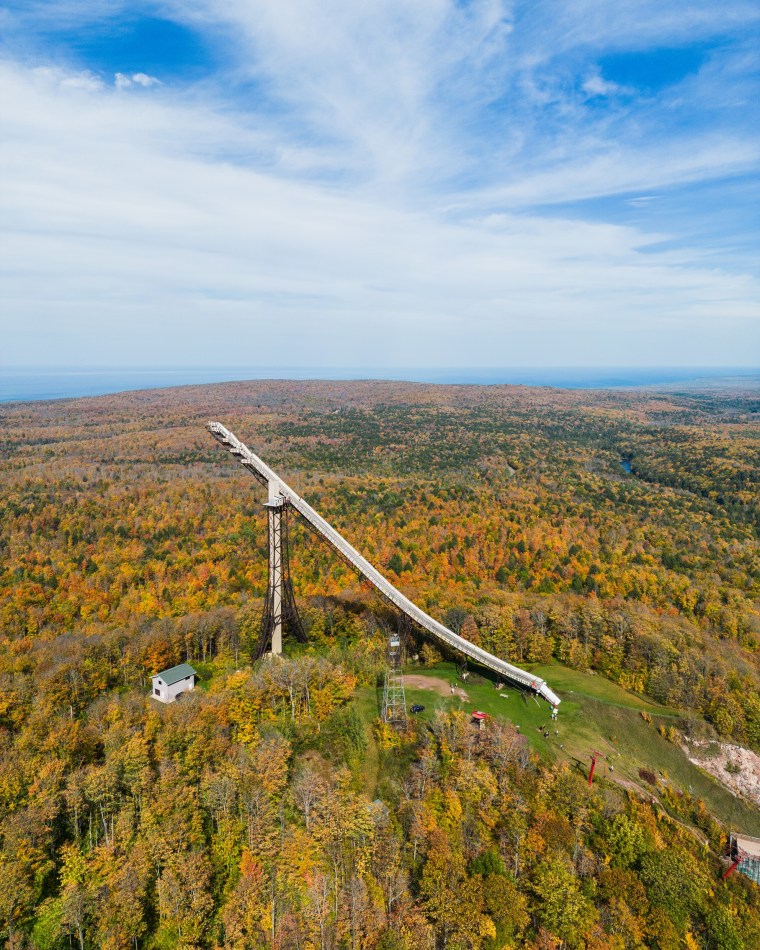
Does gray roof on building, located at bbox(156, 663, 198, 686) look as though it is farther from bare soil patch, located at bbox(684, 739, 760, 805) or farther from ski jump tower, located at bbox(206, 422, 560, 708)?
bare soil patch, located at bbox(684, 739, 760, 805)

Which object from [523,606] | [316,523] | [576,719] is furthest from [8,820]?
[523,606]

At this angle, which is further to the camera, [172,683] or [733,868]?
[172,683]

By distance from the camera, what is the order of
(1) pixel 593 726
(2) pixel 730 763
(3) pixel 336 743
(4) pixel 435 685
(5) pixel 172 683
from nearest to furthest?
(3) pixel 336 743 < (2) pixel 730 763 < (1) pixel 593 726 < (5) pixel 172 683 < (4) pixel 435 685

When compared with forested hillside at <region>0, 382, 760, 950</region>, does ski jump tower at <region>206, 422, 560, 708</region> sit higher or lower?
A: higher

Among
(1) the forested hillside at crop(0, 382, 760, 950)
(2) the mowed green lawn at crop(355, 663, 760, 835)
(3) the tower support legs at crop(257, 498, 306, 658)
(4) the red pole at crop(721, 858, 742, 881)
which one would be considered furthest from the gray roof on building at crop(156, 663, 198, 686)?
(4) the red pole at crop(721, 858, 742, 881)

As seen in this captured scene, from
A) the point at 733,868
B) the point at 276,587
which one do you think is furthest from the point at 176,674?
the point at 733,868

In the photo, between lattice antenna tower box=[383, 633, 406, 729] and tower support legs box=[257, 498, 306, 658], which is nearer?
lattice antenna tower box=[383, 633, 406, 729]

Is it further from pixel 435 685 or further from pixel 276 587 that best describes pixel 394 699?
pixel 276 587

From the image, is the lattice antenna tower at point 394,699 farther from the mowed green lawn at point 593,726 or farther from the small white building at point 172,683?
the small white building at point 172,683
